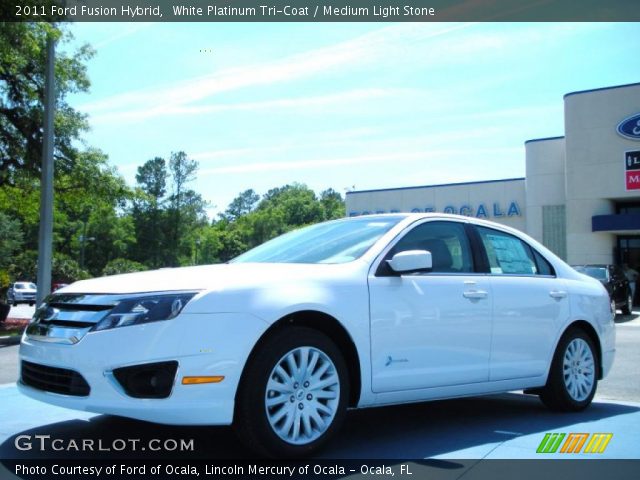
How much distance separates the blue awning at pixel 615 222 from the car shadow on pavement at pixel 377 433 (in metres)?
23.7

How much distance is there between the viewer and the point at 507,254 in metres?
5.98

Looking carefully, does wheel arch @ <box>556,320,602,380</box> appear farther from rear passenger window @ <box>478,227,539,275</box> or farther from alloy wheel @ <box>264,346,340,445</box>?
alloy wheel @ <box>264,346,340,445</box>

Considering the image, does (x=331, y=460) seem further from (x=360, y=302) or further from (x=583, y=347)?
(x=583, y=347)

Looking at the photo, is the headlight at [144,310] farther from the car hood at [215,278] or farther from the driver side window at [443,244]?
the driver side window at [443,244]

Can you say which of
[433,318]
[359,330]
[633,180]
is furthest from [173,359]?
[633,180]

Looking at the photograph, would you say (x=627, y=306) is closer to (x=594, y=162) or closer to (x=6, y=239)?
(x=594, y=162)

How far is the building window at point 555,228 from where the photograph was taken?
32.7 m

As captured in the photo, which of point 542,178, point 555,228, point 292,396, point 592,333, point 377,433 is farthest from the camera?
point 542,178

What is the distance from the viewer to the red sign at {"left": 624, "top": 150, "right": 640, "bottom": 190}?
28.6 metres

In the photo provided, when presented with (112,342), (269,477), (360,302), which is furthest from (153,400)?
(360,302)

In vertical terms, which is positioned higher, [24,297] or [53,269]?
[53,269]

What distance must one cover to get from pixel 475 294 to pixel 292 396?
73.0 inches

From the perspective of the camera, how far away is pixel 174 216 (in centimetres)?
8212

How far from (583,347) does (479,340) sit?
157cm
